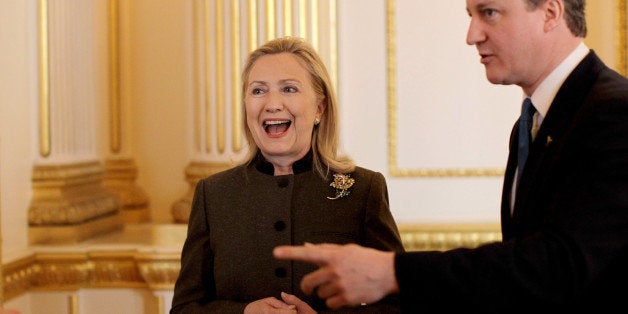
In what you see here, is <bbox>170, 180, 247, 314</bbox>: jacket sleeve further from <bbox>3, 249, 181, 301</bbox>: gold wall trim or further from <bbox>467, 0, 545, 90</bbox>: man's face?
<bbox>3, 249, 181, 301</bbox>: gold wall trim

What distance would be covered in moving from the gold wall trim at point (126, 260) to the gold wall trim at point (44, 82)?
18.4 inches

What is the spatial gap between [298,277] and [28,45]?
6.89ft

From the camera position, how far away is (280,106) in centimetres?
258

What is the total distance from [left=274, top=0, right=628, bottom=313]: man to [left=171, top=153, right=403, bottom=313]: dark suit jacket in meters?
0.66

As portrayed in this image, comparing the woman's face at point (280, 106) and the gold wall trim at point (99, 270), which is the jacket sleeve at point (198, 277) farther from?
the gold wall trim at point (99, 270)

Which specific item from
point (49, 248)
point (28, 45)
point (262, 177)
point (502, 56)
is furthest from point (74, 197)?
point (502, 56)

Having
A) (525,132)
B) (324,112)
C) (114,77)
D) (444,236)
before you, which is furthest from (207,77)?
(525,132)

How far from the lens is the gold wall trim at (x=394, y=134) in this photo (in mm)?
4332

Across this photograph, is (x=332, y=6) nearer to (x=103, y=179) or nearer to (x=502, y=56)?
(x=103, y=179)

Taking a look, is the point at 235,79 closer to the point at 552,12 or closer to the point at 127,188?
the point at 127,188

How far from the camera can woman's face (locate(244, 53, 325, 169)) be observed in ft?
8.48

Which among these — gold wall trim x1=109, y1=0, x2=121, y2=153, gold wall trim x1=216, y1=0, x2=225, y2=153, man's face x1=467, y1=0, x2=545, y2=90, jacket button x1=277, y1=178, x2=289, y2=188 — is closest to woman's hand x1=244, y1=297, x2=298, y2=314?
jacket button x1=277, y1=178, x2=289, y2=188

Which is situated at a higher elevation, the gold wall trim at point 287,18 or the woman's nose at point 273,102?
the gold wall trim at point 287,18

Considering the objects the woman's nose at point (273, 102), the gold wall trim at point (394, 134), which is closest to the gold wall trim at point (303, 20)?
the gold wall trim at point (394, 134)
